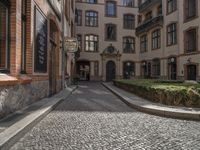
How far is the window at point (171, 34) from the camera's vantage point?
93.3ft

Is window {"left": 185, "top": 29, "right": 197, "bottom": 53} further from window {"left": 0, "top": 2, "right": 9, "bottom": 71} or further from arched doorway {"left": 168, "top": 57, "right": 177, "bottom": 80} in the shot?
window {"left": 0, "top": 2, "right": 9, "bottom": 71}

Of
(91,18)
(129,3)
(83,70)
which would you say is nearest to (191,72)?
(83,70)

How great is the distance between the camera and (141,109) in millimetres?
10250

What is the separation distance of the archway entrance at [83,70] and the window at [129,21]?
8.13 meters

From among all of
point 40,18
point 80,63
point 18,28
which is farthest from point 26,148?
point 80,63

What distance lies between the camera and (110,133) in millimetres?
6574

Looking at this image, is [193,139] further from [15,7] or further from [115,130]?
[15,7]

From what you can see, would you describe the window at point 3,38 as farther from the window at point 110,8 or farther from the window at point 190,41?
the window at point 110,8

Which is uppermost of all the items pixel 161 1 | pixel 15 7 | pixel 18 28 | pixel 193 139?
pixel 161 1

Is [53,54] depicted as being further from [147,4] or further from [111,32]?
[111,32]

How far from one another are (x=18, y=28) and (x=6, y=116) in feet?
9.15

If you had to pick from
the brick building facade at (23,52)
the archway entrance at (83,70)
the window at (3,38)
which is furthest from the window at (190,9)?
the window at (3,38)

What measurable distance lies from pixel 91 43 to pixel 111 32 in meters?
3.48

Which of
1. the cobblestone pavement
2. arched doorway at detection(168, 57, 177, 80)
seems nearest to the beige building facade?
arched doorway at detection(168, 57, 177, 80)
